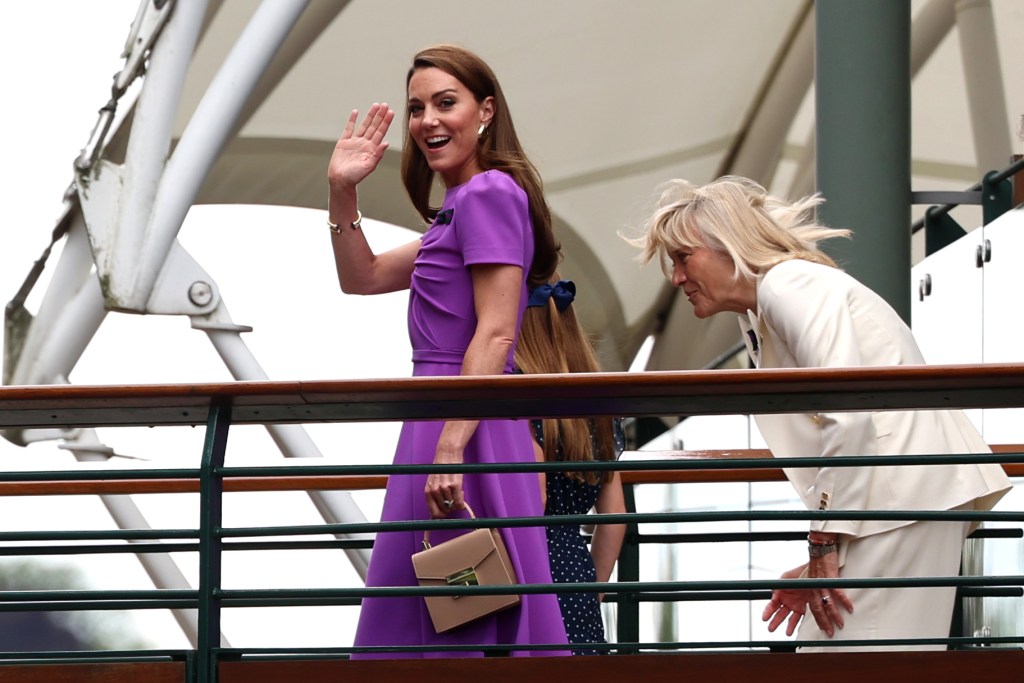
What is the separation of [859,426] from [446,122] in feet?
3.41

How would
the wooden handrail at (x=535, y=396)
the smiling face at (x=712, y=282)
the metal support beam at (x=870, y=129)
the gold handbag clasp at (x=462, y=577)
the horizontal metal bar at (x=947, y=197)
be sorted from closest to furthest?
the wooden handrail at (x=535, y=396), the gold handbag clasp at (x=462, y=577), the smiling face at (x=712, y=282), the metal support beam at (x=870, y=129), the horizontal metal bar at (x=947, y=197)

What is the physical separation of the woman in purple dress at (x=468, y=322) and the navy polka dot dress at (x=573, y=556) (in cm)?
45

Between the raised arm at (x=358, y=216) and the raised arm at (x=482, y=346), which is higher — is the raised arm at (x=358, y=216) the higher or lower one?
the higher one

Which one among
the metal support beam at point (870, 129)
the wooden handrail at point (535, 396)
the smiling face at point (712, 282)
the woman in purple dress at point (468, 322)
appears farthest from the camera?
the metal support beam at point (870, 129)

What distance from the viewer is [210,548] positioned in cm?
313

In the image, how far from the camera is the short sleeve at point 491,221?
3271mm

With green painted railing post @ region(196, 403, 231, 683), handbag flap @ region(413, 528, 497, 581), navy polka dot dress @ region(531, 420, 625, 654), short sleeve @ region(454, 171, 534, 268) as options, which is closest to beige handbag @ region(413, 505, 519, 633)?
handbag flap @ region(413, 528, 497, 581)

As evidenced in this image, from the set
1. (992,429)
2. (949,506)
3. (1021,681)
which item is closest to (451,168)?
(949,506)

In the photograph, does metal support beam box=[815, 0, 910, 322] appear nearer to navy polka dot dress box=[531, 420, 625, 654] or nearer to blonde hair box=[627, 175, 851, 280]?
navy polka dot dress box=[531, 420, 625, 654]

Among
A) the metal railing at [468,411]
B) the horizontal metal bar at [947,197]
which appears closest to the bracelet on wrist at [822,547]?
the metal railing at [468,411]

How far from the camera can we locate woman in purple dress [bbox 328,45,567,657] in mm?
3234

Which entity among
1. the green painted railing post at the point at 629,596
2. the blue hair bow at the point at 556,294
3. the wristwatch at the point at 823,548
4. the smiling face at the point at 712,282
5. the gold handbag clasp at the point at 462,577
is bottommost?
the gold handbag clasp at the point at 462,577

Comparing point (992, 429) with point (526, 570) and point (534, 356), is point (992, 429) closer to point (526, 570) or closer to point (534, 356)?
point (534, 356)

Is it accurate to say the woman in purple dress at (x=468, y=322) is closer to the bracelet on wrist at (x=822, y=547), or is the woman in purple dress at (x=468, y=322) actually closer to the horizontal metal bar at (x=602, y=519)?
A: the horizontal metal bar at (x=602, y=519)
